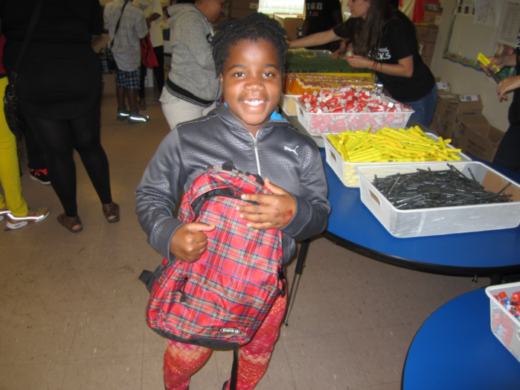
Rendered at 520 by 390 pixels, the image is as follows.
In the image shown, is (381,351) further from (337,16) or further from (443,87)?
(337,16)

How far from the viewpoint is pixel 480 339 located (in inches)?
33.2

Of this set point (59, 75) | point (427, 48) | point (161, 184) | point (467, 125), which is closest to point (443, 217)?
point (161, 184)

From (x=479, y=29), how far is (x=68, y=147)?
14.6 feet

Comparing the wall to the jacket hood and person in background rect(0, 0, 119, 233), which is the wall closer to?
the jacket hood

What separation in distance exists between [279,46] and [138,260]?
178 centimetres

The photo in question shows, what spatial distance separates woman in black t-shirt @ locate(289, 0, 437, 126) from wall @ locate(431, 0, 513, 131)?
1.73 m

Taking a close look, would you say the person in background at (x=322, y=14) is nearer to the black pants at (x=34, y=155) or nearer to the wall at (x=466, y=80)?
the wall at (x=466, y=80)

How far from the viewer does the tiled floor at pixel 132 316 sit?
1.59 m

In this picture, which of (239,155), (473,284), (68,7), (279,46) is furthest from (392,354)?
(68,7)

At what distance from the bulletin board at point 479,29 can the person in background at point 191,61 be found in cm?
308

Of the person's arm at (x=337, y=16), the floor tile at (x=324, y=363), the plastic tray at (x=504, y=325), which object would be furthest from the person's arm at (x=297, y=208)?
the person's arm at (x=337, y=16)

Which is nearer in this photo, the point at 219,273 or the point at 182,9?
the point at 219,273

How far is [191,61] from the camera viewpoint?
223cm

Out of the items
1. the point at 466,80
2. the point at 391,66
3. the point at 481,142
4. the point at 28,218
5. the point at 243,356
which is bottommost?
the point at 28,218
